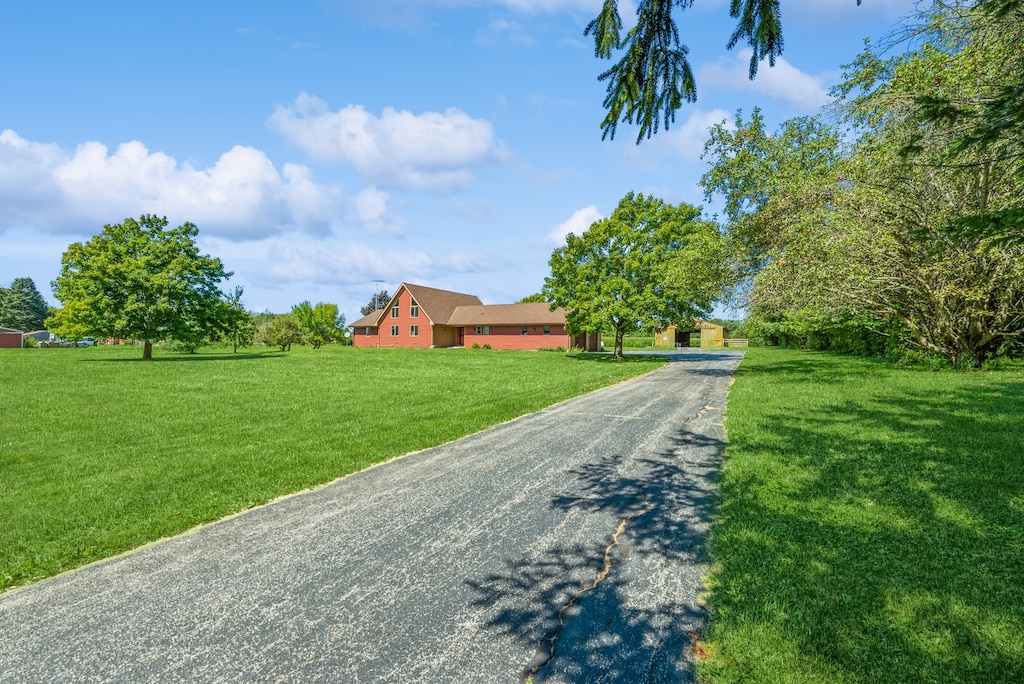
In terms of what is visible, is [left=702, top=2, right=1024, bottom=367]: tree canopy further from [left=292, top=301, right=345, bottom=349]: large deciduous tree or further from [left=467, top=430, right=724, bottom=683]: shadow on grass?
[left=292, top=301, right=345, bottom=349]: large deciduous tree

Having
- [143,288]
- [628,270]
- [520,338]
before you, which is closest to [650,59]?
[628,270]

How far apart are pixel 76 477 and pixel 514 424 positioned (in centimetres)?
697

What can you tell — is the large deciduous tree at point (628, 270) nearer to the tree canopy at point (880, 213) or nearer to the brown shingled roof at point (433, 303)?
the tree canopy at point (880, 213)

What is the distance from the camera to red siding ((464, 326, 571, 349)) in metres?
46.4

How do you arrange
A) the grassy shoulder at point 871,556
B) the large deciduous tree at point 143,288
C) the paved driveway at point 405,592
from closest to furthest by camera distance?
1. the grassy shoulder at point 871,556
2. the paved driveway at point 405,592
3. the large deciduous tree at point 143,288

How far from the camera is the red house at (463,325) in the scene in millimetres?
46781

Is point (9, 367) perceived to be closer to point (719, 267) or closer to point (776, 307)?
point (719, 267)

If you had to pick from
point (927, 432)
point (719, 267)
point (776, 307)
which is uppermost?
point (719, 267)

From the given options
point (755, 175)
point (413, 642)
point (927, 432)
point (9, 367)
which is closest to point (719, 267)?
point (755, 175)

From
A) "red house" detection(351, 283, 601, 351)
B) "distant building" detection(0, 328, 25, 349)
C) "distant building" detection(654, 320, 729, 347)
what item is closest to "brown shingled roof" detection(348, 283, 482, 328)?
"red house" detection(351, 283, 601, 351)

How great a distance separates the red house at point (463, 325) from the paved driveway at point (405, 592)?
1598 inches

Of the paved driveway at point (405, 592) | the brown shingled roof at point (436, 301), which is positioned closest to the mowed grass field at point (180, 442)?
the paved driveway at point (405, 592)

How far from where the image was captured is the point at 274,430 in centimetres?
916

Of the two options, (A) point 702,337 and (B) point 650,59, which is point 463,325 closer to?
(A) point 702,337
